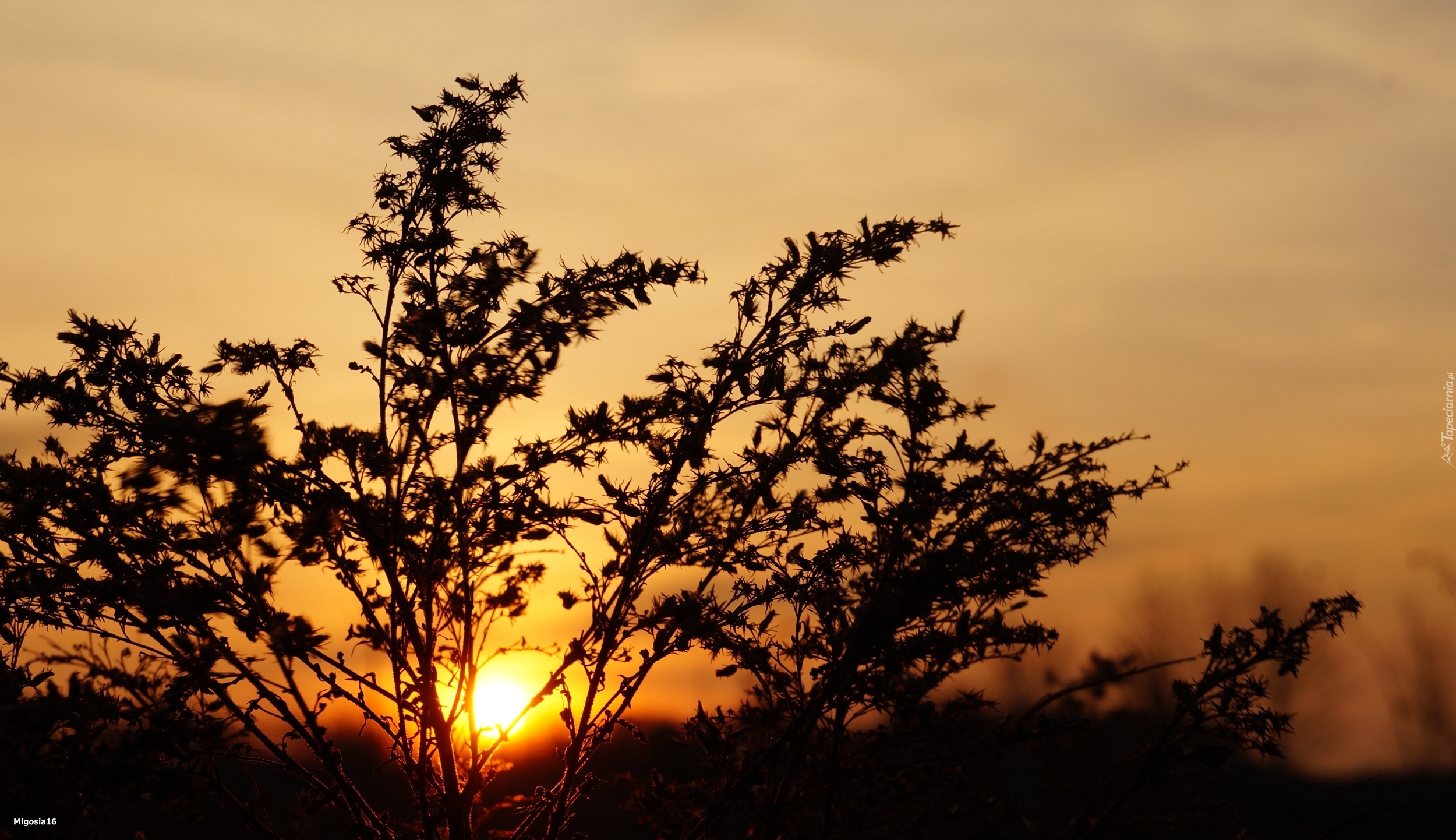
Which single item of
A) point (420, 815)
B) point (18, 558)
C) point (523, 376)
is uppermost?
point (523, 376)

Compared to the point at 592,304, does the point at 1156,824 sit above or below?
below

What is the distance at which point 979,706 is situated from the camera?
923cm

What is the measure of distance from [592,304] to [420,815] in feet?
13.0

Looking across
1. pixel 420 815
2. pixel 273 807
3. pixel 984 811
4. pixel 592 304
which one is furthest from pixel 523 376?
pixel 273 807

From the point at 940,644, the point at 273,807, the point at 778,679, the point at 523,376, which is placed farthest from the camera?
the point at 273,807

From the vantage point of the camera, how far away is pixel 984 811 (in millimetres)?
7543

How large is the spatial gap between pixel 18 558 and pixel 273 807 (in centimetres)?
445

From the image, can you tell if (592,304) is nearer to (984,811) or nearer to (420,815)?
(420,815)

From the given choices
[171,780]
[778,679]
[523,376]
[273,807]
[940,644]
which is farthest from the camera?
[273,807]

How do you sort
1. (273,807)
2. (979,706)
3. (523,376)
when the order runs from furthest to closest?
1. (273,807)
2. (979,706)
3. (523,376)

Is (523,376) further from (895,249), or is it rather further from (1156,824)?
(1156,824)

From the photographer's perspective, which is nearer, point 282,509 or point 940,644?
point 282,509

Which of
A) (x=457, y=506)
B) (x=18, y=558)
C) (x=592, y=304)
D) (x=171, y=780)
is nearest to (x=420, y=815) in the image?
(x=171, y=780)

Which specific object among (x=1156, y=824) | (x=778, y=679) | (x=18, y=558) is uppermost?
(x=18, y=558)
